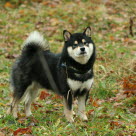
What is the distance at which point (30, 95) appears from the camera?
5746 mm

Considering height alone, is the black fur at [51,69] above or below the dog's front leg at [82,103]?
above

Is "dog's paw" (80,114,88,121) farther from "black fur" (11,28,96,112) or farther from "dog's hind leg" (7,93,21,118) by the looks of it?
"dog's hind leg" (7,93,21,118)

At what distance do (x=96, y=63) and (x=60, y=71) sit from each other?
7.83 feet

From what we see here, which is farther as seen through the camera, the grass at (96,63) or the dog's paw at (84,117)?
the dog's paw at (84,117)

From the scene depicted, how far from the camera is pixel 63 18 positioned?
11.3 meters

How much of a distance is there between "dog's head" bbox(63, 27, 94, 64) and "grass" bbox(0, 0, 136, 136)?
2.38ft

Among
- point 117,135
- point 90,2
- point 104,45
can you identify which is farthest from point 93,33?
point 117,135

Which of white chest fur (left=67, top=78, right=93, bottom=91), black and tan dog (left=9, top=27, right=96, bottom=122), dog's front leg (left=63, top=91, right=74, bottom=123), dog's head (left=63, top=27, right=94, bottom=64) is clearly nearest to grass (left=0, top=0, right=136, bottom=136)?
dog's front leg (left=63, top=91, right=74, bottom=123)

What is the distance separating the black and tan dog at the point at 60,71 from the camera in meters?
5.09

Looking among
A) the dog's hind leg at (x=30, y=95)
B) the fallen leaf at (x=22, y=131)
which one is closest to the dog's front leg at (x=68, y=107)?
the dog's hind leg at (x=30, y=95)

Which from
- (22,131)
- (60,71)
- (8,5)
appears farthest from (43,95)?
(8,5)

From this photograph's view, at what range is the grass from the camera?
4762 millimetres

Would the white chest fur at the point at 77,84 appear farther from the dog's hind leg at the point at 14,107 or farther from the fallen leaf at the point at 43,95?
the fallen leaf at the point at 43,95

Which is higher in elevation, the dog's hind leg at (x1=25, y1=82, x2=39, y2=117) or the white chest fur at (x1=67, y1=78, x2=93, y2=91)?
the white chest fur at (x1=67, y1=78, x2=93, y2=91)
